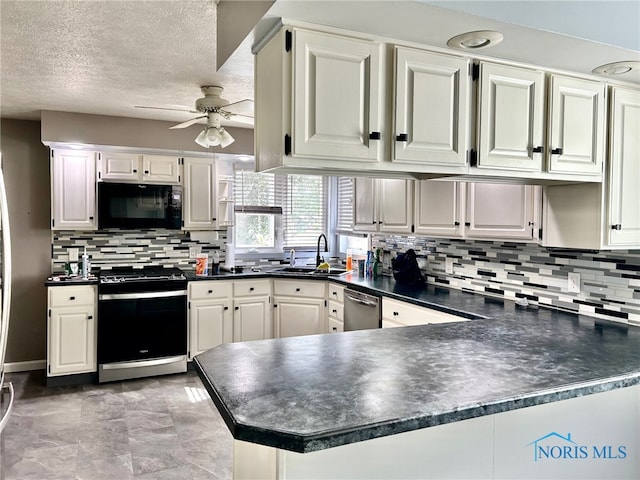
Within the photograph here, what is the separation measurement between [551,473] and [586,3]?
1.69m

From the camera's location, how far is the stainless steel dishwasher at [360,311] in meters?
3.56

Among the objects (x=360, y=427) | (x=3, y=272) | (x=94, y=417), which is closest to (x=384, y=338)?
(x=360, y=427)

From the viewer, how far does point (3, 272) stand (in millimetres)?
1582

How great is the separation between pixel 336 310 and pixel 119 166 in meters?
2.42

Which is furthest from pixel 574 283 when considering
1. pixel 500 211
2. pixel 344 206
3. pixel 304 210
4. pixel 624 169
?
pixel 304 210

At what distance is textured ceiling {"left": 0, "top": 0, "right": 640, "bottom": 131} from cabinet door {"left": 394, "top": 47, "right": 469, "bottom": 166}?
3.9 inches

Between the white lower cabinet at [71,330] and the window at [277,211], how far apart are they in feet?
5.45

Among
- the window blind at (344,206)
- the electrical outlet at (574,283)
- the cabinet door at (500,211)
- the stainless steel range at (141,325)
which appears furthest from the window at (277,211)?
the electrical outlet at (574,283)

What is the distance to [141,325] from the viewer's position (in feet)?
13.8

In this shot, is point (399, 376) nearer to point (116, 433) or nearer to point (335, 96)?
point (335, 96)

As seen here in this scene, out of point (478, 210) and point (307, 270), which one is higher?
point (478, 210)

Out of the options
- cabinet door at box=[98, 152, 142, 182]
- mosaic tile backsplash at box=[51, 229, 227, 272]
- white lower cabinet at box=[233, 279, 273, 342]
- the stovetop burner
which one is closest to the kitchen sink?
white lower cabinet at box=[233, 279, 273, 342]

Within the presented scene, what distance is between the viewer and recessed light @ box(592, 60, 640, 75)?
201 centimetres

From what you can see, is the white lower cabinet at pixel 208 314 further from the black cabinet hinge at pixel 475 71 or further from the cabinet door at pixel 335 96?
the black cabinet hinge at pixel 475 71
